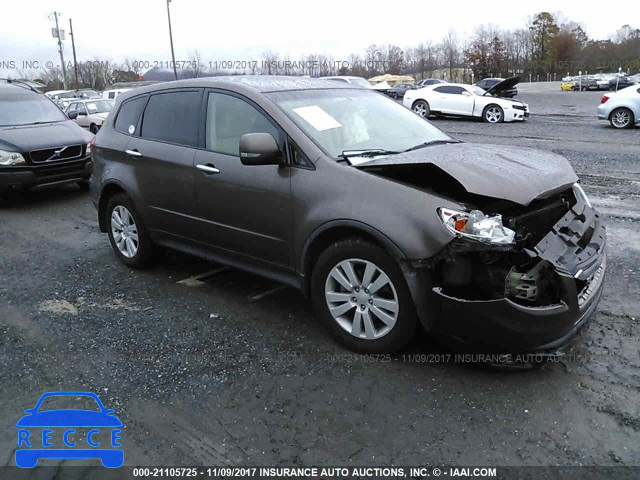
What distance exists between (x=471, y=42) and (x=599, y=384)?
3333 inches

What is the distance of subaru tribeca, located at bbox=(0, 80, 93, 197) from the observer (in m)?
8.15

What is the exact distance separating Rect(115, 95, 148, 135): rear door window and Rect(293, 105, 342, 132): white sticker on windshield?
1.90m

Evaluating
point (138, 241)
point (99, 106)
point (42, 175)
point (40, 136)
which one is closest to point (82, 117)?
point (99, 106)

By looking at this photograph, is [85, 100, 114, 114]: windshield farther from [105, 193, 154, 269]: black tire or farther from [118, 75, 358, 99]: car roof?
[118, 75, 358, 99]: car roof

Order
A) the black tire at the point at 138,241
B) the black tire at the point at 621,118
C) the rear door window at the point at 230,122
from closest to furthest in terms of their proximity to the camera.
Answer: the rear door window at the point at 230,122, the black tire at the point at 138,241, the black tire at the point at 621,118

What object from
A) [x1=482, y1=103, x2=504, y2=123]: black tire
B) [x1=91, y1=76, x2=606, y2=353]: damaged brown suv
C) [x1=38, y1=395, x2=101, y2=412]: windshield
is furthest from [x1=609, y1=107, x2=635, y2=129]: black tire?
[x1=38, y1=395, x2=101, y2=412]: windshield

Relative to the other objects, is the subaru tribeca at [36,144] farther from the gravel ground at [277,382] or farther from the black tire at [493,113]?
the black tire at [493,113]

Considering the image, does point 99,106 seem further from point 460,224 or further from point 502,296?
point 502,296

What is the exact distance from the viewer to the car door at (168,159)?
4562 mm

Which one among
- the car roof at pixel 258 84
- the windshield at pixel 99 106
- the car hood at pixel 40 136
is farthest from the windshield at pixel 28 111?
the windshield at pixel 99 106

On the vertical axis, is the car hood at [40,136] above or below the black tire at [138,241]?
above

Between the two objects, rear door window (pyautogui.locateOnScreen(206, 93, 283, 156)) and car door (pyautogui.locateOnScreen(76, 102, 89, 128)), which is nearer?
rear door window (pyautogui.locateOnScreen(206, 93, 283, 156))

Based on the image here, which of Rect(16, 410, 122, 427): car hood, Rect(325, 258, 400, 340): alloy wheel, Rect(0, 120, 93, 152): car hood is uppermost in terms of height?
Rect(0, 120, 93, 152): car hood

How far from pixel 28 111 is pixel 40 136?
3.70ft
